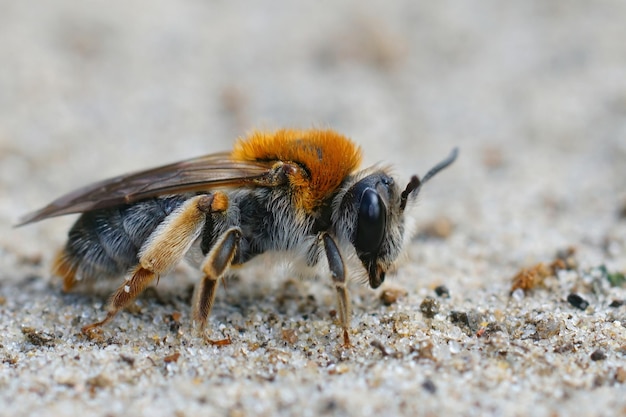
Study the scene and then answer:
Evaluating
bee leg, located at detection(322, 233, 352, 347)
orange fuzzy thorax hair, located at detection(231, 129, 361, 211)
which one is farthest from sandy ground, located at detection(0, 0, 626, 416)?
orange fuzzy thorax hair, located at detection(231, 129, 361, 211)

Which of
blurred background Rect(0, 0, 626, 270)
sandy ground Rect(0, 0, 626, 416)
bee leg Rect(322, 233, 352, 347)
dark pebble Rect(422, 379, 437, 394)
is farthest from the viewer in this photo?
blurred background Rect(0, 0, 626, 270)

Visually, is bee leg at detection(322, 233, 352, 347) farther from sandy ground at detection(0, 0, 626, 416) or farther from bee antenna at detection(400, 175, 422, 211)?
bee antenna at detection(400, 175, 422, 211)

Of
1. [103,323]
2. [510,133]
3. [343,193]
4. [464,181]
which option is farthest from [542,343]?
[510,133]

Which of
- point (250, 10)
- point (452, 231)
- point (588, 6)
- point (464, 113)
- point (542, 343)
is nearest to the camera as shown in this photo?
point (542, 343)

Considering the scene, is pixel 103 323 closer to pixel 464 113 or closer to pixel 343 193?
pixel 343 193

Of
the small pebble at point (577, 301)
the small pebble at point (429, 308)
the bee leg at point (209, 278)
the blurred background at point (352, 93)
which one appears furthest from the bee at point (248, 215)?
the blurred background at point (352, 93)

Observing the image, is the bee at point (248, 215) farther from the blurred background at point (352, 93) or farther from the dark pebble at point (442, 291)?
the blurred background at point (352, 93)
